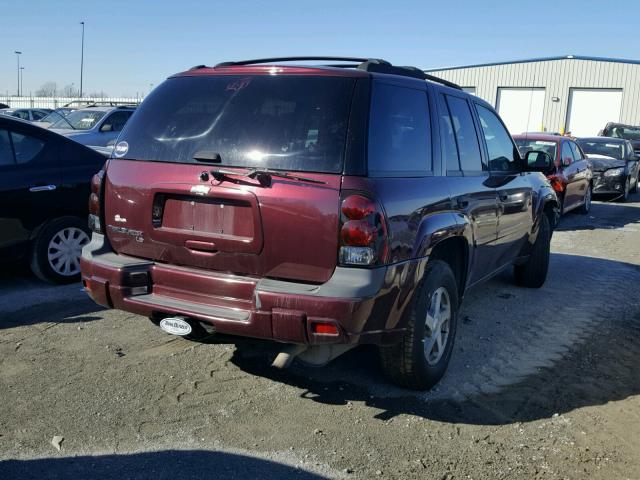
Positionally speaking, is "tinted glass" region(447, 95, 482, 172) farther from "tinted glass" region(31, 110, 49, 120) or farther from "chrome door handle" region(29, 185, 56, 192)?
"tinted glass" region(31, 110, 49, 120)

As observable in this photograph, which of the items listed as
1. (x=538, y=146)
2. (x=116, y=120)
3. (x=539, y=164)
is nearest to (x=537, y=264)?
(x=539, y=164)

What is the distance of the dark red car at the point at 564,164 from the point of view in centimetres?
1095

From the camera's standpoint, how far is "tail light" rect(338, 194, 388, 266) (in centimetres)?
316

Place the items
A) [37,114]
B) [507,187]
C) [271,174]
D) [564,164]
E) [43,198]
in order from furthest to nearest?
1. [37,114]
2. [564,164]
3. [43,198]
4. [507,187]
5. [271,174]

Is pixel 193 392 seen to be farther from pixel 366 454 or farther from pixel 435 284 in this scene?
pixel 435 284

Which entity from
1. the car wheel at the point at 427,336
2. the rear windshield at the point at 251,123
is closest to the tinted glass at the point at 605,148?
the car wheel at the point at 427,336

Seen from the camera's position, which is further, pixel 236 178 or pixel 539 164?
pixel 539 164

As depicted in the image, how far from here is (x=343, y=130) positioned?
10.8ft

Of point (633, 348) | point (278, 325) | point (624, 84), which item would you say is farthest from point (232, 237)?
point (624, 84)

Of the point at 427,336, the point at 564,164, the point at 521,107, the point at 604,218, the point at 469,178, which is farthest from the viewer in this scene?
the point at 521,107

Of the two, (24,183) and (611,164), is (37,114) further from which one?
(24,183)

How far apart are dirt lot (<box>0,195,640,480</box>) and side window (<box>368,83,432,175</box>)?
148cm

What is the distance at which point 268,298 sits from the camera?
3.23m

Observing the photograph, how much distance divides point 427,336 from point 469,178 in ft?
4.14
